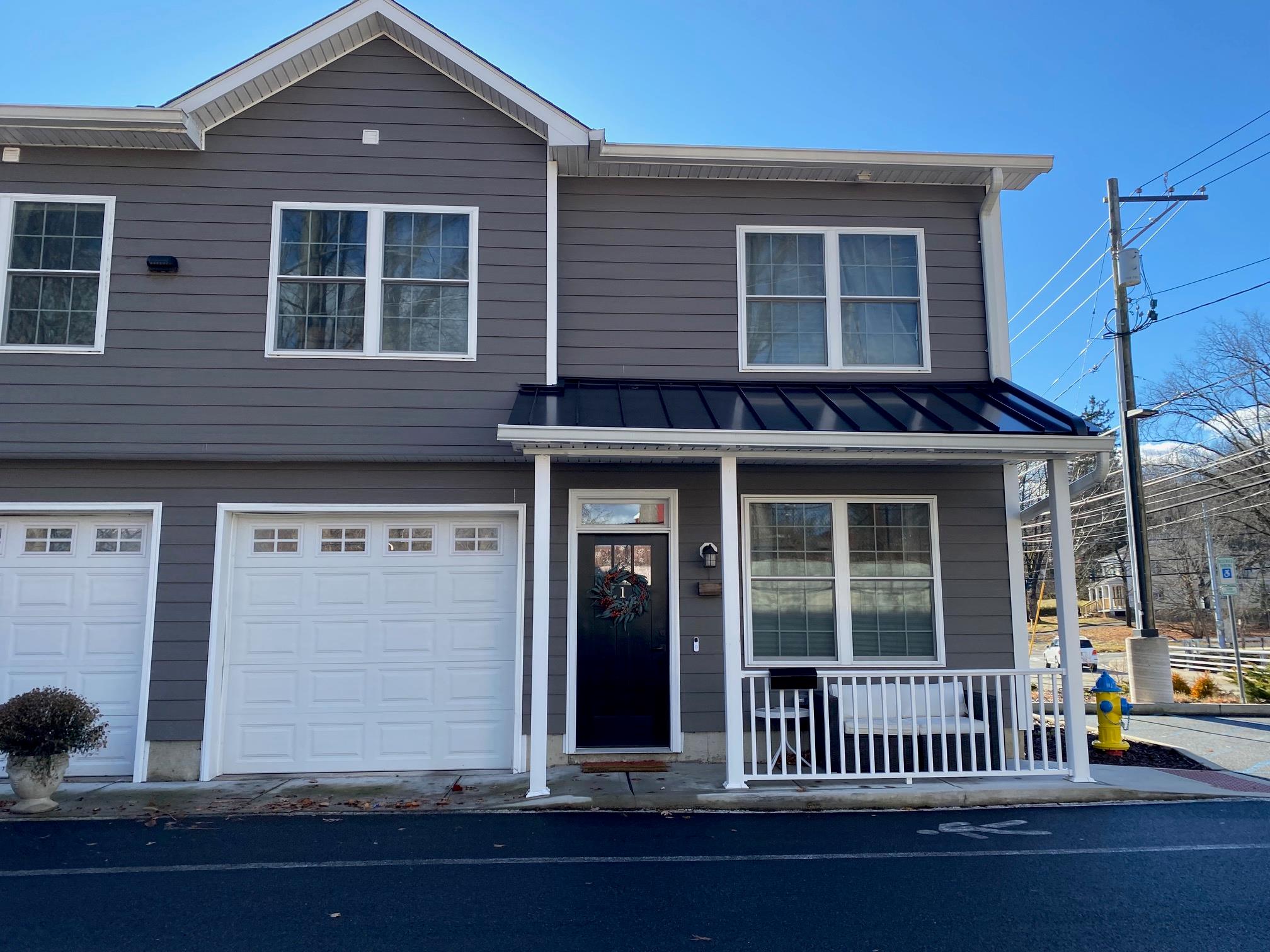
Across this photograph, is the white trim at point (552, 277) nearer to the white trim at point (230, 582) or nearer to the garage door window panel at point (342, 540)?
the white trim at point (230, 582)

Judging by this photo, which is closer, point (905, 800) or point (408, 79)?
point (905, 800)

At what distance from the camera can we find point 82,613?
8.26 meters

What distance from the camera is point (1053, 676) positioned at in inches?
303

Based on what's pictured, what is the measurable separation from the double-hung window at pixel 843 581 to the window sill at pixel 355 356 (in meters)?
3.11

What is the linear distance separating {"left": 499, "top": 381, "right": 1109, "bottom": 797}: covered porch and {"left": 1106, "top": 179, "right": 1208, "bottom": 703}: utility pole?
6.50 metres

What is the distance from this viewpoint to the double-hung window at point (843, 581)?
870cm

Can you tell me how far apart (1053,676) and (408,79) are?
321 inches

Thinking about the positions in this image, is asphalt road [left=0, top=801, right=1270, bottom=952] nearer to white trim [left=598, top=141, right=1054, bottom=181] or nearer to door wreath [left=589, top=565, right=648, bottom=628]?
door wreath [left=589, top=565, right=648, bottom=628]

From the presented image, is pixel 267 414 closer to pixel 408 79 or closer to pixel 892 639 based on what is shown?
pixel 408 79

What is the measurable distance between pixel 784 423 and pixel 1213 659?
16.3 meters

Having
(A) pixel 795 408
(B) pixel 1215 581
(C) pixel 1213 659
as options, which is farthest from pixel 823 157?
(B) pixel 1215 581

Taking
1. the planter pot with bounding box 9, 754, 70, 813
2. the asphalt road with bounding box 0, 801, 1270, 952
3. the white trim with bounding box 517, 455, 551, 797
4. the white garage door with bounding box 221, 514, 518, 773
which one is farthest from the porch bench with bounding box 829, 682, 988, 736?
the planter pot with bounding box 9, 754, 70, 813

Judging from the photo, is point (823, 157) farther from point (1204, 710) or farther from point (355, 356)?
point (1204, 710)

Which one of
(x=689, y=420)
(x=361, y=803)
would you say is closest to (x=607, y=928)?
(x=361, y=803)
